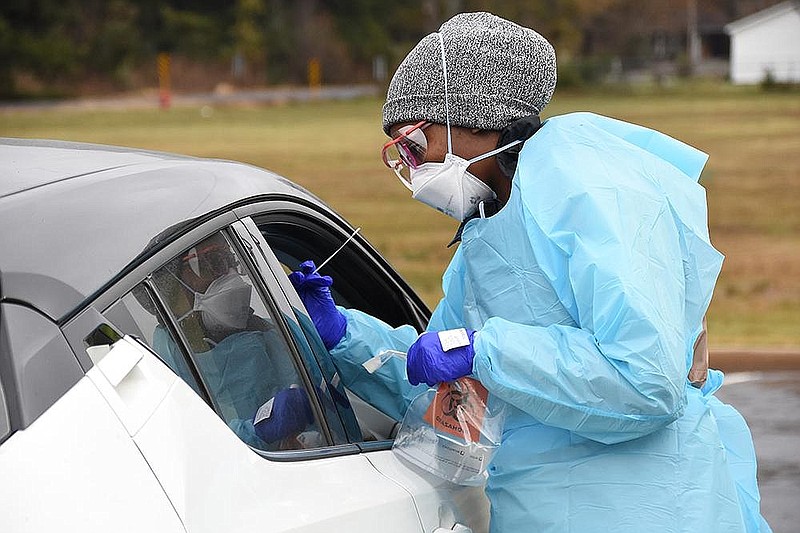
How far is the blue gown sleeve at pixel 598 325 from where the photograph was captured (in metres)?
2.32

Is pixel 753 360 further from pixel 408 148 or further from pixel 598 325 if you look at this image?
pixel 598 325

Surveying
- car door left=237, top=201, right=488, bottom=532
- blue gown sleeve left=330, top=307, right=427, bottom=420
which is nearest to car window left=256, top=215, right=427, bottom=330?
car door left=237, top=201, right=488, bottom=532

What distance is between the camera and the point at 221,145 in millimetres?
34562

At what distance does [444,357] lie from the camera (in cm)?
241

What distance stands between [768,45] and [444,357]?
82.1 m

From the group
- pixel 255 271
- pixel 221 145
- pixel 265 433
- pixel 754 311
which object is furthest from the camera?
pixel 221 145

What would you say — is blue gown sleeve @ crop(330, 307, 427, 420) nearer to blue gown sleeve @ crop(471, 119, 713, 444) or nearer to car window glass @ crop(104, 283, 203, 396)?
blue gown sleeve @ crop(471, 119, 713, 444)

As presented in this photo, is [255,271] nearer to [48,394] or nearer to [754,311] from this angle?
[48,394]

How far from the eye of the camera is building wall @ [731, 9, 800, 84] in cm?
7750

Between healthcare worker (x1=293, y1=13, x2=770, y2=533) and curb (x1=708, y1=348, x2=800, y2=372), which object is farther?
curb (x1=708, y1=348, x2=800, y2=372)

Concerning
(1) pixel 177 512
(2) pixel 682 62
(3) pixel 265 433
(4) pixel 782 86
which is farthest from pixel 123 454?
(2) pixel 682 62

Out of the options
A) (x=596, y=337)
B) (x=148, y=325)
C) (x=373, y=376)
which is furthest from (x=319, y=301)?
(x=148, y=325)

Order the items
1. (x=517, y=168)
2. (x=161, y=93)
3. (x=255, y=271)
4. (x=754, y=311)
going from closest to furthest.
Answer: (x=255, y=271), (x=517, y=168), (x=754, y=311), (x=161, y=93)

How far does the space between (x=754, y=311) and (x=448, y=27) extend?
10.3 metres
